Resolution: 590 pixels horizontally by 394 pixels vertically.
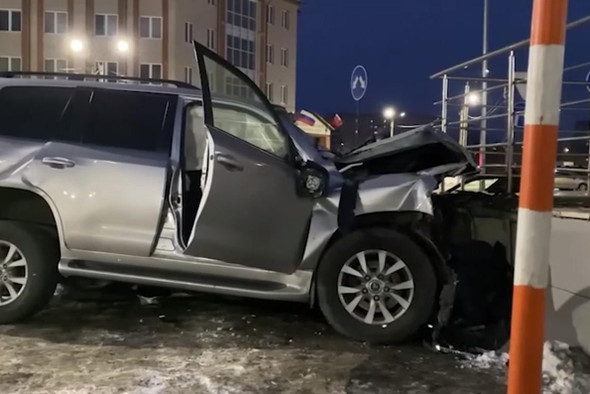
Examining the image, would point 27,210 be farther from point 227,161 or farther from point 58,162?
point 227,161

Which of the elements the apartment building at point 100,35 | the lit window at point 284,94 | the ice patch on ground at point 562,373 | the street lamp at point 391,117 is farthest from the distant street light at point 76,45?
the ice patch on ground at point 562,373

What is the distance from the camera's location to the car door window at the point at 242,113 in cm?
492

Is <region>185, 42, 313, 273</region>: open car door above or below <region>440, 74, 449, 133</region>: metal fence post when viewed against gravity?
below

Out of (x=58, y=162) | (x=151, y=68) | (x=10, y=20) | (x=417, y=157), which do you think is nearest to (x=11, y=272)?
(x=58, y=162)

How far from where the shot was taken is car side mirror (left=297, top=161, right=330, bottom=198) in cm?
491

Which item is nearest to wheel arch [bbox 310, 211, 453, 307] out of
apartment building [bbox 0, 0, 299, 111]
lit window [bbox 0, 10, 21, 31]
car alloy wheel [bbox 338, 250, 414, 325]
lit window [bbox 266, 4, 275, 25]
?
car alloy wheel [bbox 338, 250, 414, 325]

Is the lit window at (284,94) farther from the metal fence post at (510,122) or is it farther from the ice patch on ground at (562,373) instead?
the ice patch on ground at (562,373)

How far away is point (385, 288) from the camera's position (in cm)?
491

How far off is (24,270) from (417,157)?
3.22 metres

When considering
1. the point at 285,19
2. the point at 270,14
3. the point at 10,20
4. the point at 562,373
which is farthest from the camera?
the point at 285,19

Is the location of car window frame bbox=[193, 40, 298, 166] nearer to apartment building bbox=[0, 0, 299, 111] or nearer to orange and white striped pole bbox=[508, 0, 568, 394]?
orange and white striped pole bbox=[508, 0, 568, 394]

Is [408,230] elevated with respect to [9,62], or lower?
lower

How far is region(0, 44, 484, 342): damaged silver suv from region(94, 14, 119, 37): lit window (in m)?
39.9

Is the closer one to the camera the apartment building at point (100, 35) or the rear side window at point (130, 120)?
the rear side window at point (130, 120)
